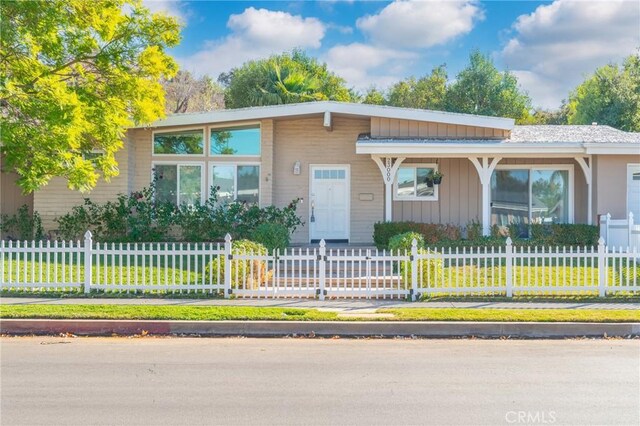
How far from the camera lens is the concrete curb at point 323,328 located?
8.77m

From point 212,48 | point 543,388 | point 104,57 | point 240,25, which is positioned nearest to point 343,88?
point 212,48

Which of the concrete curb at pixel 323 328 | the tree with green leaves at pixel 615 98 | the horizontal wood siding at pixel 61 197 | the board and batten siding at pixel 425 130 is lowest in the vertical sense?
the concrete curb at pixel 323 328

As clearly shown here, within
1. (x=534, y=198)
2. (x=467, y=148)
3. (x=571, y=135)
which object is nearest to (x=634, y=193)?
(x=571, y=135)

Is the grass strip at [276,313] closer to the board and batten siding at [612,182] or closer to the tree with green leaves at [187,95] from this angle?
the board and batten siding at [612,182]

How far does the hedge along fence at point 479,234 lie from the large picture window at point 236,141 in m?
4.56

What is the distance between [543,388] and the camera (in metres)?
5.97

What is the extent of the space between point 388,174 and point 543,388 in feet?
35.3

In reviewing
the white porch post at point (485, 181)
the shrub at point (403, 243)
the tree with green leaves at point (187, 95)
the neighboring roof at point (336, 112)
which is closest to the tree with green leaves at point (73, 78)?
the neighboring roof at point (336, 112)

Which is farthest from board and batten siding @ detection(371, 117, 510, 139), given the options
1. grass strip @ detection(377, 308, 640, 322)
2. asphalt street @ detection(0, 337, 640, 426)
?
asphalt street @ detection(0, 337, 640, 426)

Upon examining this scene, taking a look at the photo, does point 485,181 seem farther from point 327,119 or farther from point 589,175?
point 327,119

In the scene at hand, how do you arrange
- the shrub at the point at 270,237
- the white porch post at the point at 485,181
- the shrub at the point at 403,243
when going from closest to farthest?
the shrub at the point at 403,243 → the shrub at the point at 270,237 → the white porch post at the point at 485,181

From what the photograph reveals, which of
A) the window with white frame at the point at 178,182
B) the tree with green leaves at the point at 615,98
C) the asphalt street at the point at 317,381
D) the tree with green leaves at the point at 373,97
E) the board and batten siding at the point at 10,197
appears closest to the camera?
the asphalt street at the point at 317,381

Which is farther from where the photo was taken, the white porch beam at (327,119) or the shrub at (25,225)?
the shrub at (25,225)

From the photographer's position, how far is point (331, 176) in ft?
58.1
